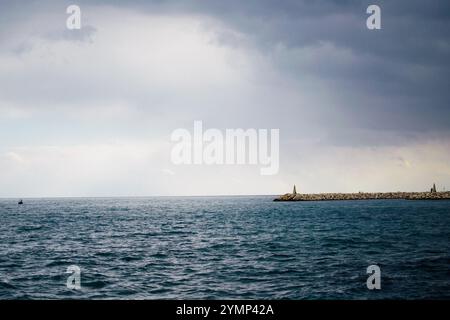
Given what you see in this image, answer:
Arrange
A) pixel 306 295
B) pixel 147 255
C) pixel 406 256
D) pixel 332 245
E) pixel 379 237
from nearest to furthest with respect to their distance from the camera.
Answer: pixel 306 295 → pixel 406 256 → pixel 147 255 → pixel 332 245 → pixel 379 237

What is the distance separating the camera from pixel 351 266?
2558cm

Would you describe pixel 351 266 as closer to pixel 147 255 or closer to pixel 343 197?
pixel 147 255

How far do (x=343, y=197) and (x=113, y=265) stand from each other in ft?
609

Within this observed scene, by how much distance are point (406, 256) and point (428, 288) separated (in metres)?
10.6

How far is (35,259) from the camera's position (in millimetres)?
30469
